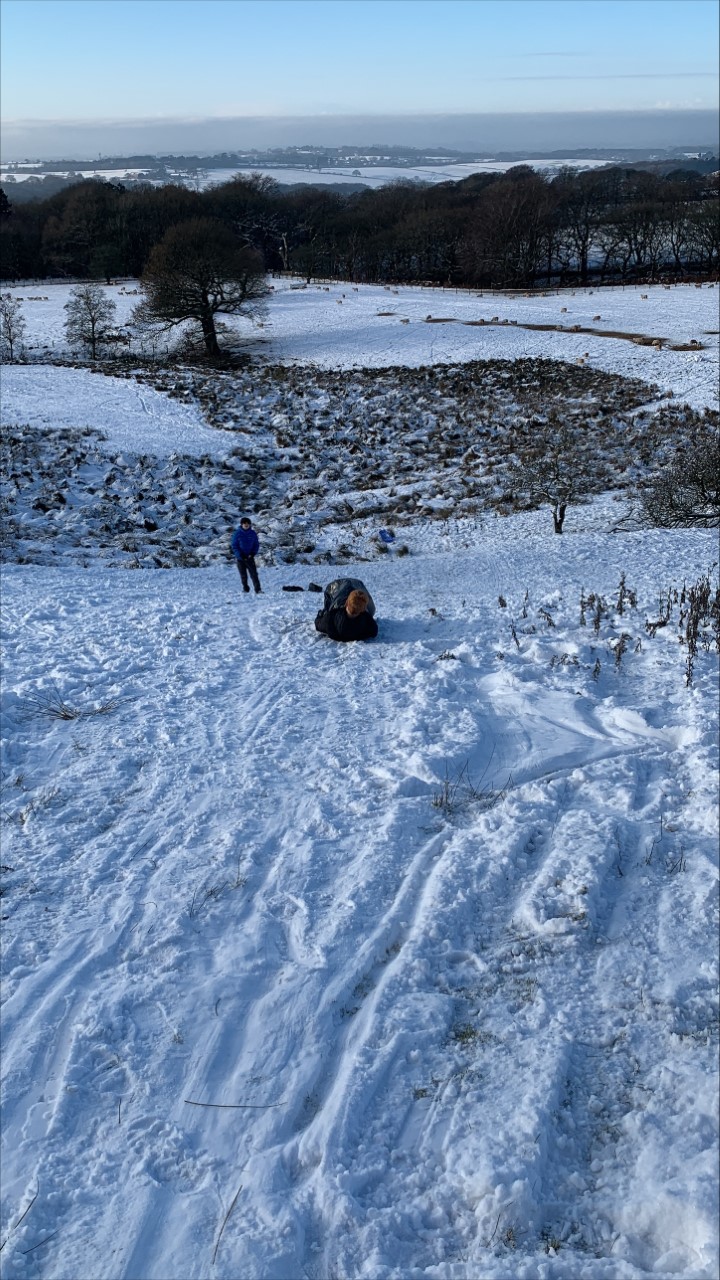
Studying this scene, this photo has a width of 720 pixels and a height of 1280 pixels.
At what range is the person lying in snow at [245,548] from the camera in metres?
13.1

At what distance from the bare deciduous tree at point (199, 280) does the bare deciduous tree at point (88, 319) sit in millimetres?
1991

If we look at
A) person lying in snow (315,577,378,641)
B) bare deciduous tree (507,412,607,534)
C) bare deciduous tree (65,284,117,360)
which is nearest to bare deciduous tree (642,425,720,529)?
bare deciduous tree (507,412,607,534)

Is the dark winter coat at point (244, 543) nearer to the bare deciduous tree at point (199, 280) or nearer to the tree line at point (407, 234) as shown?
the bare deciduous tree at point (199, 280)

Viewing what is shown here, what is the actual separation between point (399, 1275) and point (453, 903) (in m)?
2.29

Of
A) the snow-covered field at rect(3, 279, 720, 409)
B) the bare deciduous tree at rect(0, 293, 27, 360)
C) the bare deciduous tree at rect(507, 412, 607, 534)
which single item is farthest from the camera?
the bare deciduous tree at rect(0, 293, 27, 360)

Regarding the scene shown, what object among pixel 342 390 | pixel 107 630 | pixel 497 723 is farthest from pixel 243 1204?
pixel 342 390

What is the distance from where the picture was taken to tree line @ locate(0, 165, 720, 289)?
61.7 metres

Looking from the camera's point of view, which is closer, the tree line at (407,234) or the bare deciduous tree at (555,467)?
the bare deciduous tree at (555,467)

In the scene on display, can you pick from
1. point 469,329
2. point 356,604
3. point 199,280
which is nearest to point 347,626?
point 356,604

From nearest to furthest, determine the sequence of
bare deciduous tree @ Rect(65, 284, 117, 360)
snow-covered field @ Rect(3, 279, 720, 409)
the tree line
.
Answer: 1. snow-covered field @ Rect(3, 279, 720, 409)
2. bare deciduous tree @ Rect(65, 284, 117, 360)
3. the tree line

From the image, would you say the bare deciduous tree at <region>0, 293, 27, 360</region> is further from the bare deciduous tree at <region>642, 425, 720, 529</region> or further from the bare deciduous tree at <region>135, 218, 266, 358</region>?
the bare deciduous tree at <region>642, 425, 720, 529</region>

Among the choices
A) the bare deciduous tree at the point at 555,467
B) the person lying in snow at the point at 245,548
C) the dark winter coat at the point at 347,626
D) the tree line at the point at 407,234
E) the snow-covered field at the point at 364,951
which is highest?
the tree line at the point at 407,234

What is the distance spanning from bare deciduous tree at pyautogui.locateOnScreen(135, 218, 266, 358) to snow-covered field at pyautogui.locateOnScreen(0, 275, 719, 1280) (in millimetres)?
35147

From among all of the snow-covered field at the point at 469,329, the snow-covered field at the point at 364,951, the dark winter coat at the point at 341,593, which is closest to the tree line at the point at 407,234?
the snow-covered field at the point at 469,329
